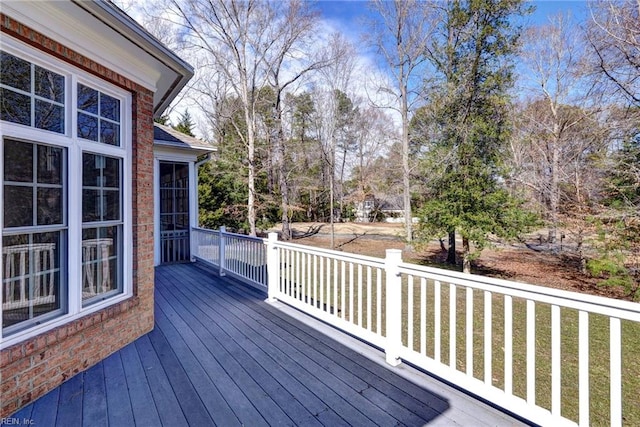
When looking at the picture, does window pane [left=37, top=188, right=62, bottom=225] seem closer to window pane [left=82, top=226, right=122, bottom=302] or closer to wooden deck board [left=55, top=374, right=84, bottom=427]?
window pane [left=82, top=226, right=122, bottom=302]

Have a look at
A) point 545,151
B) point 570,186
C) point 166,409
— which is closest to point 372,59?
point 545,151

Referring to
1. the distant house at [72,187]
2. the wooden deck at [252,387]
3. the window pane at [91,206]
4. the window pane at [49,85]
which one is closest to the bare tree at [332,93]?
the wooden deck at [252,387]

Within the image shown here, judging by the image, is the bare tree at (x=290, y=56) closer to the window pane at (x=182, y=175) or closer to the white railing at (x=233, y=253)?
the window pane at (x=182, y=175)

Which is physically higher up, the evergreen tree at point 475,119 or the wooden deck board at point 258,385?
the evergreen tree at point 475,119

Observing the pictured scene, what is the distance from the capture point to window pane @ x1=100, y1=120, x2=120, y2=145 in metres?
Answer: 3.09

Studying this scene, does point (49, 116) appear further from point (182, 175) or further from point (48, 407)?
point (182, 175)

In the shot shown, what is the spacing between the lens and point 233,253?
6.36m

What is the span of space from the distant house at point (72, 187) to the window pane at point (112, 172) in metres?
0.01

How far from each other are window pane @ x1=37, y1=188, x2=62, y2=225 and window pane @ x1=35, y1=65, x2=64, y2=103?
2.44 feet

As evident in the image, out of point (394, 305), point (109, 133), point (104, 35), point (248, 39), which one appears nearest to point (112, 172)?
point (109, 133)

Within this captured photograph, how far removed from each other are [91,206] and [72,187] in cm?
29

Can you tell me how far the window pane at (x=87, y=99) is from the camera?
2848mm

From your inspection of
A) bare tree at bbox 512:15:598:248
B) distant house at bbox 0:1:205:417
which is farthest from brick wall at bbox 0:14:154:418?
bare tree at bbox 512:15:598:248

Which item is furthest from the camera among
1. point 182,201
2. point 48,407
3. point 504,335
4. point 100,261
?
point 182,201
